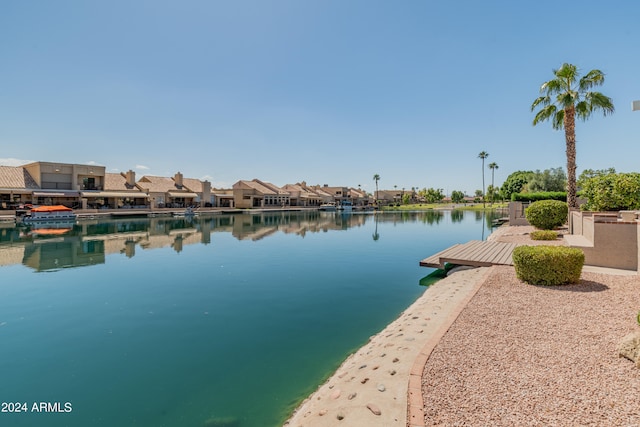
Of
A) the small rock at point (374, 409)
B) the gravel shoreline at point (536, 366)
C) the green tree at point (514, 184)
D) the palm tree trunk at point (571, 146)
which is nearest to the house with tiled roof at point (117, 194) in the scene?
the palm tree trunk at point (571, 146)

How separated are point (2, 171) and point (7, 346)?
169ft

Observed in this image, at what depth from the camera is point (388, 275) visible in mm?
13797

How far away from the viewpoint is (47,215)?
121 feet

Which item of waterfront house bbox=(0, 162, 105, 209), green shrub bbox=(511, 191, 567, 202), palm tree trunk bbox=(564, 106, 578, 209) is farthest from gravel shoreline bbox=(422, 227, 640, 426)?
waterfront house bbox=(0, 162, 105, 209)

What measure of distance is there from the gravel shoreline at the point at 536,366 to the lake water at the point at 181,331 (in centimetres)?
246

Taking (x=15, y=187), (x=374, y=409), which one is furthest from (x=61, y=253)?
(x=15, y=187)

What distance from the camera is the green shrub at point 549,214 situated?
20.4 m

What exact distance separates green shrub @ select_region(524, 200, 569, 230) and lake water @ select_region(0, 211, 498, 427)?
973 centimetres

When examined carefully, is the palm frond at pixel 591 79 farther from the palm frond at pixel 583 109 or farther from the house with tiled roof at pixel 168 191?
the house with tiled roof at pixel 168 191

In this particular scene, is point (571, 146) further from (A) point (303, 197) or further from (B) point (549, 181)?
(A) point (303, 197)

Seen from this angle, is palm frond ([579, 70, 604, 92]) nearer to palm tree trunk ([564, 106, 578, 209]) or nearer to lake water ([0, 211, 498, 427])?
palm tree trunk ([564, 106, 578, 209])

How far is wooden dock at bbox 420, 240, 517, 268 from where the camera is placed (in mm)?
11875

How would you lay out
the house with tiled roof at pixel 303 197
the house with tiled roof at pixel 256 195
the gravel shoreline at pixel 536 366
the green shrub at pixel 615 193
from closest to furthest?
1. the gravel shoreline at pixel 536 366
2. the green shrub at pixel 615 193
3. the house with tiled roof at pixel 256 195
4. the house with tiled roof at pixel 303 197

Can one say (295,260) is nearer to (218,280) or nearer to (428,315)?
(218,280)
